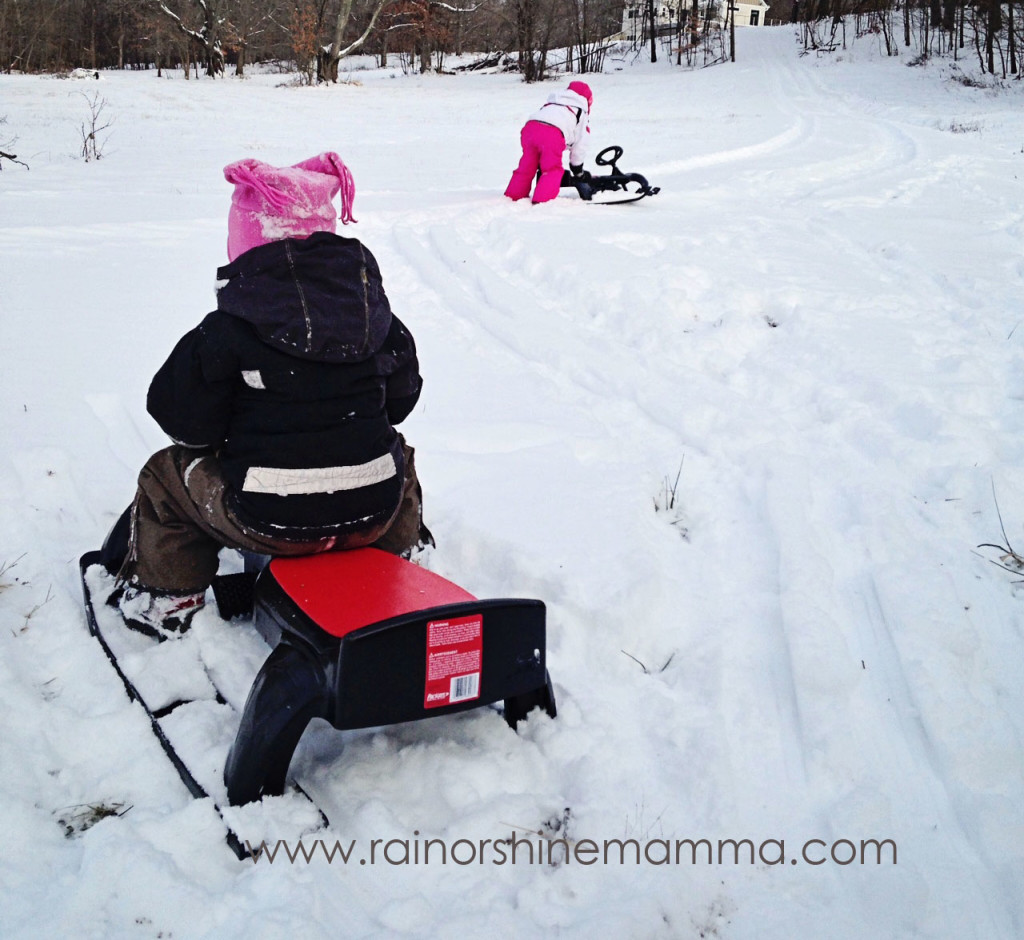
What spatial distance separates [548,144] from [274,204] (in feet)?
19.8

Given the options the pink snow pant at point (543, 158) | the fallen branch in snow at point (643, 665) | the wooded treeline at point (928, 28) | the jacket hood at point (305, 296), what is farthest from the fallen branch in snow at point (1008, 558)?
the wooded treeline at point (928, 28)

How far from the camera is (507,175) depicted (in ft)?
31.9

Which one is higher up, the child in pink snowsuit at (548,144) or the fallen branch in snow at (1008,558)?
the child in pink snowsuit at (548,144)

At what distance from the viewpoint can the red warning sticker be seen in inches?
70.2

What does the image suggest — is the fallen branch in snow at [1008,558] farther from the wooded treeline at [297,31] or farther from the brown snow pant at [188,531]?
the wooded treeline at [297,31]

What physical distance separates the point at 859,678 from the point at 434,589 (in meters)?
1.13

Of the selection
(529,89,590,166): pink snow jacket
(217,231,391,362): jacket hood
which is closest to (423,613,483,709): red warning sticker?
(217,231,391,362): jacket hood

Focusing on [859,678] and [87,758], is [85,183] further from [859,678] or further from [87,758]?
[859,678]

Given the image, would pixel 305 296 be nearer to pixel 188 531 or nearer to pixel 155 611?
pixel 188 531

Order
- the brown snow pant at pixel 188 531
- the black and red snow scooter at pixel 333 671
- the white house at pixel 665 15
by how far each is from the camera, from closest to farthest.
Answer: the black and red snow scooter at pixel 333 671, the brown snow pant at pixel 188 531, the white house at pixel 665 15

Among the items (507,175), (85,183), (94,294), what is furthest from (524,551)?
(507,175)

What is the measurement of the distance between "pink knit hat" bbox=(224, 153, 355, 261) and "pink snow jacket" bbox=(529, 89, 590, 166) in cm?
616

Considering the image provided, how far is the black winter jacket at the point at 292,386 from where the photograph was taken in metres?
2.00

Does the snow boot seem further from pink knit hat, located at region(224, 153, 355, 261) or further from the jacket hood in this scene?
pink knit hat, located at region(224, 153, 355, 261)
